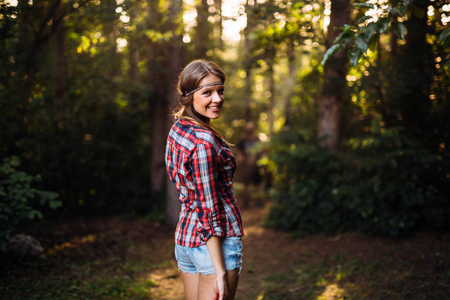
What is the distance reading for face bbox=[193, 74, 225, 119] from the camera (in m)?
2.11

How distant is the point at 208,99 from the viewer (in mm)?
2117

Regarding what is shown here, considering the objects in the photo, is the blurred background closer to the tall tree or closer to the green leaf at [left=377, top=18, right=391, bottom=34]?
the tall tree

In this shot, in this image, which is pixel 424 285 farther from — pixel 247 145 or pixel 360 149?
pixel 247 145

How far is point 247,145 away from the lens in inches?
436

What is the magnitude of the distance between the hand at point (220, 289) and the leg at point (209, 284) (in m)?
0.04

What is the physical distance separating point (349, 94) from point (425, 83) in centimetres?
113

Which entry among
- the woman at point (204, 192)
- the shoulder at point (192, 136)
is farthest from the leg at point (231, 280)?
the shoulder at point (192, 136)

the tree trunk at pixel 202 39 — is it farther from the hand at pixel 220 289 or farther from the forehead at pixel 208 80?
the hand at pixel 220 289

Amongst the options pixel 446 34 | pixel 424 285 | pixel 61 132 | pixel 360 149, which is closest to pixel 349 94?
pixel 360 149

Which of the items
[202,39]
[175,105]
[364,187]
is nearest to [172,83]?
[175,105]

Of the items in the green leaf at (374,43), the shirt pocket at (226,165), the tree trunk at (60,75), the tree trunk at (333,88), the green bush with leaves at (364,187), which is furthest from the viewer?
the tree trunk at (60,75)

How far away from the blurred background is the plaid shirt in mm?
2693

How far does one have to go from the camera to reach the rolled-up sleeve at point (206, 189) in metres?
1.88

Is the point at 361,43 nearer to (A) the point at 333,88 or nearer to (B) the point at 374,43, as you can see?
(B) the point at 374,43
